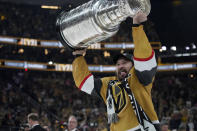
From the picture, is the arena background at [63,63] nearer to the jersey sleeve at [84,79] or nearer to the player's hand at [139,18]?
the jersey sleeve at [84,79]

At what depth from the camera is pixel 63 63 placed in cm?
2220

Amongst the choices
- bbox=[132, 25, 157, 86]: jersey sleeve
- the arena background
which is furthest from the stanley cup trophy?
the arena background

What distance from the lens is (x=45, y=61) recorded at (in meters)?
22.1

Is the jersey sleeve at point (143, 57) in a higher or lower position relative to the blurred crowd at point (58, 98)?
higher

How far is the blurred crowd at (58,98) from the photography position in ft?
58.6

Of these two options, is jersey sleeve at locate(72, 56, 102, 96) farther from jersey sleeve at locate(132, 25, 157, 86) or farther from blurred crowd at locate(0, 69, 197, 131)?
blurred crowd at locate(0, 69, 197, 131)

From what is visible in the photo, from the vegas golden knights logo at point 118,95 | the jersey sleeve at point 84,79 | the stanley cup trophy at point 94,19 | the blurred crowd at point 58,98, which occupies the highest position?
the stanley cup trophy at point 94,19

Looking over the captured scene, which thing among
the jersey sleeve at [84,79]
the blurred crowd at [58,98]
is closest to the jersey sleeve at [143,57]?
the jersey sleeve at [84,79]

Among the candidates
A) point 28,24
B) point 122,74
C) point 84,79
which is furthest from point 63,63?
point 122,74

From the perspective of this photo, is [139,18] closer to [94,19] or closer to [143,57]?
[143,57]

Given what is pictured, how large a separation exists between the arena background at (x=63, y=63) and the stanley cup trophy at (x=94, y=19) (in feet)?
49.6

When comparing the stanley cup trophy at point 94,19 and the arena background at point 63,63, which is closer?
the stanley cup trophy at point 94,19

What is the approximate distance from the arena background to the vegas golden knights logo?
47.6 feet

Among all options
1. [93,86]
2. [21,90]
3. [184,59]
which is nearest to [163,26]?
[184,59]
